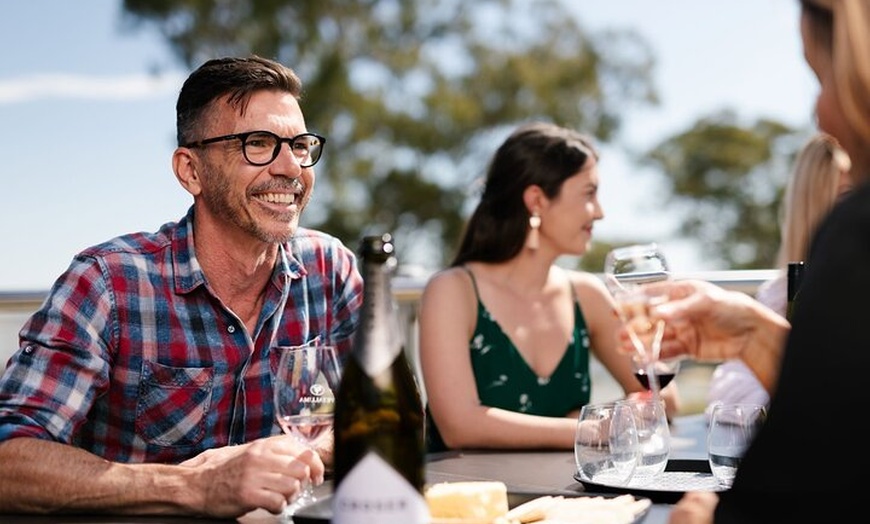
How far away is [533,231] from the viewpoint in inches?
135

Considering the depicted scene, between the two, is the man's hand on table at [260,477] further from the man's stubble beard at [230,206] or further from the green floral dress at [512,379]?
the green floral dress at [512,379]

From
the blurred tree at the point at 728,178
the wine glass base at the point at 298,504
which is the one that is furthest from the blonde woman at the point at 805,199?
the blurred tree at the point at 728,178

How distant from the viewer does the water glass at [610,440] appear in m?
1.78

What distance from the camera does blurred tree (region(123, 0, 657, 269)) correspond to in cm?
2106

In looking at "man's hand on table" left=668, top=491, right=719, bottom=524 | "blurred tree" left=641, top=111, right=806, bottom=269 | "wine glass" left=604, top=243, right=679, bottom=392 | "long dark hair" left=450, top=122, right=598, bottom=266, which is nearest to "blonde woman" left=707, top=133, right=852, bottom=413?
"long dark hair" left=450, top=122, right=598, bottom=266

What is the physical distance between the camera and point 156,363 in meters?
2.14

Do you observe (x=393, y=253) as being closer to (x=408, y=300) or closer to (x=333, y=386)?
(x=333, y=386)

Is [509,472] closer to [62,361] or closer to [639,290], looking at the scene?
[639,290]

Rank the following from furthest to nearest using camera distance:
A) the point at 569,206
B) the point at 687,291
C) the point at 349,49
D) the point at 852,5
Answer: the point at 349,49
the point at 569,206
the point at 687,291
the point at 852,5

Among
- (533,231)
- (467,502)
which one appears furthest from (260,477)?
(533,231)

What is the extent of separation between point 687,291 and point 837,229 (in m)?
0.79

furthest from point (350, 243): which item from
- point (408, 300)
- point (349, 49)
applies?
point (408, 300)

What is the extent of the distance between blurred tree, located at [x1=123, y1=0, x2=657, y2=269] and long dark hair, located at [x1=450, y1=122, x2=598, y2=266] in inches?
667

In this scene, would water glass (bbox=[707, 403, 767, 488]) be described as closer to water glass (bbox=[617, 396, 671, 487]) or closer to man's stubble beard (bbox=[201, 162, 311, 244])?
water glass (bbox=[617, 396, 671, 487])
